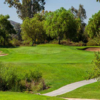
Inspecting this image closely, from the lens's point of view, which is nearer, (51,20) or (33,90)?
(33,90)

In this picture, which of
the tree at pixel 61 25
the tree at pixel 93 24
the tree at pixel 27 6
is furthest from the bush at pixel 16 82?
the tree at pixel 27 6

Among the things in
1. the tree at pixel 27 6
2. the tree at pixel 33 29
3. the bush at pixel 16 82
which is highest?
the tree at pixel 27 6

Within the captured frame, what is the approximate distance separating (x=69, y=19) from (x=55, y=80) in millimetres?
35315

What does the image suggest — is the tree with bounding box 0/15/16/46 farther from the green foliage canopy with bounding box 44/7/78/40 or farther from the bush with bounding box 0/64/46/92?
the bush with bounding box 0/64/46/92

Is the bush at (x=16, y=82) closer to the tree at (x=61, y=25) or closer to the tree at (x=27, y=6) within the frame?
the tree at (x=61, y=25)

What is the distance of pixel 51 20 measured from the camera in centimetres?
5516

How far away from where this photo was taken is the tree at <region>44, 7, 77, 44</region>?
53125 millimetres

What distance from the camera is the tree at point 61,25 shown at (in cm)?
5312

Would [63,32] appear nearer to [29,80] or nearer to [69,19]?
[69,19]

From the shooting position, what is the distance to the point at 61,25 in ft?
174

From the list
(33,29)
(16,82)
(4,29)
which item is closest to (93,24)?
(33,29)

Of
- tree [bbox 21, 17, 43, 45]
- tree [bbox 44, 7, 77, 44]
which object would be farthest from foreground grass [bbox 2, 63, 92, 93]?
tree [bbox 21, 17, 43, 45]

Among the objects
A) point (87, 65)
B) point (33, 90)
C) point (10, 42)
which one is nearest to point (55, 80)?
point (33, 90)

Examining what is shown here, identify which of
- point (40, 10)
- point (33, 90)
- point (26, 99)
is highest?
point (40, 10)
